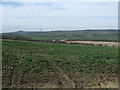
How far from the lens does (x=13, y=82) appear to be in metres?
12.0

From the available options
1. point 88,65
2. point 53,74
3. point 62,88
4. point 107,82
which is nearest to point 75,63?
point 88,65

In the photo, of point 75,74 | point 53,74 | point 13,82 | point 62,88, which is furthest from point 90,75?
point 13,82

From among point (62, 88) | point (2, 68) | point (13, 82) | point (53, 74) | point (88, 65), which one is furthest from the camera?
point (88, 65)

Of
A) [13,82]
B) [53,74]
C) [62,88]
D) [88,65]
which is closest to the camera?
[62,88]

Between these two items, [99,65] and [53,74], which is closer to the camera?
[53,74]

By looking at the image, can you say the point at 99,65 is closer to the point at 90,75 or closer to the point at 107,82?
the point at 90,75

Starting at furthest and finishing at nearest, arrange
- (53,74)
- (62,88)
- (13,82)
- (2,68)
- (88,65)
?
(88,65) → (2,68) → (53,74) → (13,82) → (62,88)

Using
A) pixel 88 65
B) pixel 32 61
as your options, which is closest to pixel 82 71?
pixel 88 65

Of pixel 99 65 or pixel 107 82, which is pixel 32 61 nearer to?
pixel 99 65

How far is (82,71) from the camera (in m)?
14.5

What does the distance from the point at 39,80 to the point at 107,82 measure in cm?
381

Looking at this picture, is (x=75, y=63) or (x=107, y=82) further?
(x=75, y=63)

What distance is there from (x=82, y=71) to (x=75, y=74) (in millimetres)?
914

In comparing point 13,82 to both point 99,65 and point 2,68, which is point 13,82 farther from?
point 99,65
